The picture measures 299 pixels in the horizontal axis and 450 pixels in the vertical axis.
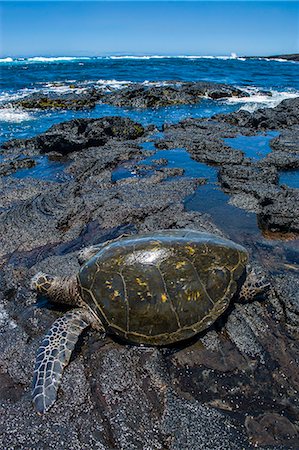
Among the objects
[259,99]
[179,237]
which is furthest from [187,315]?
[259,99]

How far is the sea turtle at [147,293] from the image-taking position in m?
3.71

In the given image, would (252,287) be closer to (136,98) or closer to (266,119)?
(266,119)

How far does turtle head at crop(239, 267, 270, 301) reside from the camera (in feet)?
14.2

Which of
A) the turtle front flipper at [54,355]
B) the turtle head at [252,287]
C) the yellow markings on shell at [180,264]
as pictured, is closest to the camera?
the turtle front flipper at [54,355]

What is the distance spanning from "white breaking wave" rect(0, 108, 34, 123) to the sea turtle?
1491cm

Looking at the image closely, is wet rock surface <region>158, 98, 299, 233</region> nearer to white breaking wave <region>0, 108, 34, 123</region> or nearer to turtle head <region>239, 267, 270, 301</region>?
turtle head <region>239, 267, 270, 301</region>

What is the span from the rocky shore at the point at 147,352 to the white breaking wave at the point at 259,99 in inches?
536

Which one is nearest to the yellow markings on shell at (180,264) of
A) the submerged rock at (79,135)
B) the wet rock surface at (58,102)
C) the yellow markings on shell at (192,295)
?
the yellow markings on shell at (192,295)

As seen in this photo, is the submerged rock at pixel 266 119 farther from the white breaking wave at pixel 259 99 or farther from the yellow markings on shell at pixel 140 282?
the yellow markings on shell at pixel 140 282

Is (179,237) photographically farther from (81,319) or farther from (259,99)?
(259,99)

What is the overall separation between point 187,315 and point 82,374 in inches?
50.2

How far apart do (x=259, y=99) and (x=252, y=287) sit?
21627 mm

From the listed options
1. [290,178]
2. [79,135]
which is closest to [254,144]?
[290,178]

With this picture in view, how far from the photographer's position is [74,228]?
6.34 metres
